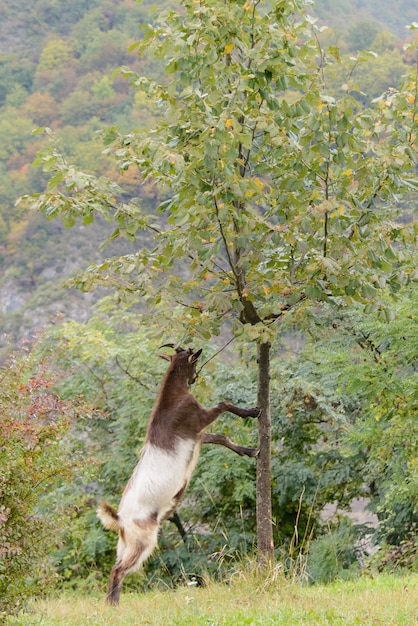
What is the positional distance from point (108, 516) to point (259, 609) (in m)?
1.52

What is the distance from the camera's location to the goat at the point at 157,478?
621cm

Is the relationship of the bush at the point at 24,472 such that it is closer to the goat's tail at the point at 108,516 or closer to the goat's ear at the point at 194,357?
the goat's tail at the point at 108,516

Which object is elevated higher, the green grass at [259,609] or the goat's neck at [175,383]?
the goat's neck at [175,383]

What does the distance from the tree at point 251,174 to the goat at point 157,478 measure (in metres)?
0.69

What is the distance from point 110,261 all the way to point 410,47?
2725 mm

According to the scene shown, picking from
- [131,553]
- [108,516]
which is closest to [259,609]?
[131,553]

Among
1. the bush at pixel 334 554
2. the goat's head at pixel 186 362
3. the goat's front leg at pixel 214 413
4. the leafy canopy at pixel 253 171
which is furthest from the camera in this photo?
the bush at pixel 334 554

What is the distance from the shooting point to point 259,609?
17.1 feet

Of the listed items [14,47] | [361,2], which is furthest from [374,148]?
[361,2]

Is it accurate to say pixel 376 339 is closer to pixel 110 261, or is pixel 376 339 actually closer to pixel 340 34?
pixel 110 261

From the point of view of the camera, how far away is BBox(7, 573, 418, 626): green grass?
4.80 m

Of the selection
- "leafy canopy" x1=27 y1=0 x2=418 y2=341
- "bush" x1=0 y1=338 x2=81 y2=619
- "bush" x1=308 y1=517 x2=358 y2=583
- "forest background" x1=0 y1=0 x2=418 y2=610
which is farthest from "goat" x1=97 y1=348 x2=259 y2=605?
"bush" x1=308 y1=517 x2=358 y2=583

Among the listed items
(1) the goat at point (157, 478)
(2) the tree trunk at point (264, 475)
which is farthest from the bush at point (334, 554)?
(1) the goat at point (157, 478)

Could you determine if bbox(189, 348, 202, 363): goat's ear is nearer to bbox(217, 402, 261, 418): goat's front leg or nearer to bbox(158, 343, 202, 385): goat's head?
bbox(158, 343, 202, 385): goat's head
